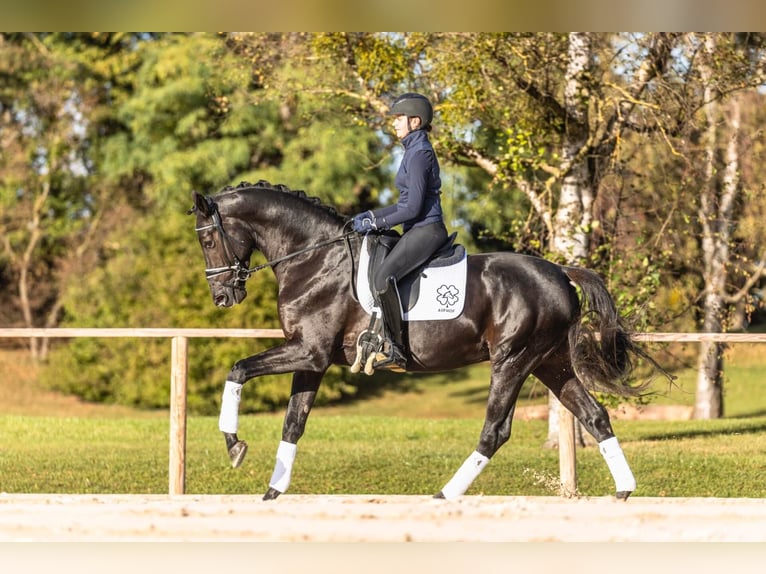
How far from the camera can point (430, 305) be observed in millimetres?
6902

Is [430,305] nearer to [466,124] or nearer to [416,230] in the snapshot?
[416,230]

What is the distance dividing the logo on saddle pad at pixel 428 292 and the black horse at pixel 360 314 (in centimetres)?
6

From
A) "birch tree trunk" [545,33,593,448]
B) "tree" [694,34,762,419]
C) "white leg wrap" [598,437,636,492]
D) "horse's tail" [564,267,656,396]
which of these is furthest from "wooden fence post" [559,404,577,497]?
"tree" [694,34,762,419]

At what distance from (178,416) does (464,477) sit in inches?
104

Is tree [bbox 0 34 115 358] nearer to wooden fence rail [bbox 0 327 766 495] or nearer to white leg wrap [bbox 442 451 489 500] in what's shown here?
wooden fence rail [bbox 0 327 766 495]

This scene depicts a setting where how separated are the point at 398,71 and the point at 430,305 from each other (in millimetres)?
5661

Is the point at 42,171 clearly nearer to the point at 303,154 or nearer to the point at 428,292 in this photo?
the point at 303,154

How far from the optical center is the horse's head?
6.95 m

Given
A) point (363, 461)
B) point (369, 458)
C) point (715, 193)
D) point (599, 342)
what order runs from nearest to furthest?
1. point (599, 342)
2. point (363, 461)
3. point (369, 458)
4. point (715, 193)

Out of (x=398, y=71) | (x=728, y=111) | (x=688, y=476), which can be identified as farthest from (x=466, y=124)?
(x=728, y=111)

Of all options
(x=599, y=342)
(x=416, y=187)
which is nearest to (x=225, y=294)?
(x=416, y=187)

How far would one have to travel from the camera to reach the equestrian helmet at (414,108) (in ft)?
22.4

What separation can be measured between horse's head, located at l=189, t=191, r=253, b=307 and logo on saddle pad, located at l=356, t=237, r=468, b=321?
0.83 metres

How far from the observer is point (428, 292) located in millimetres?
6906
